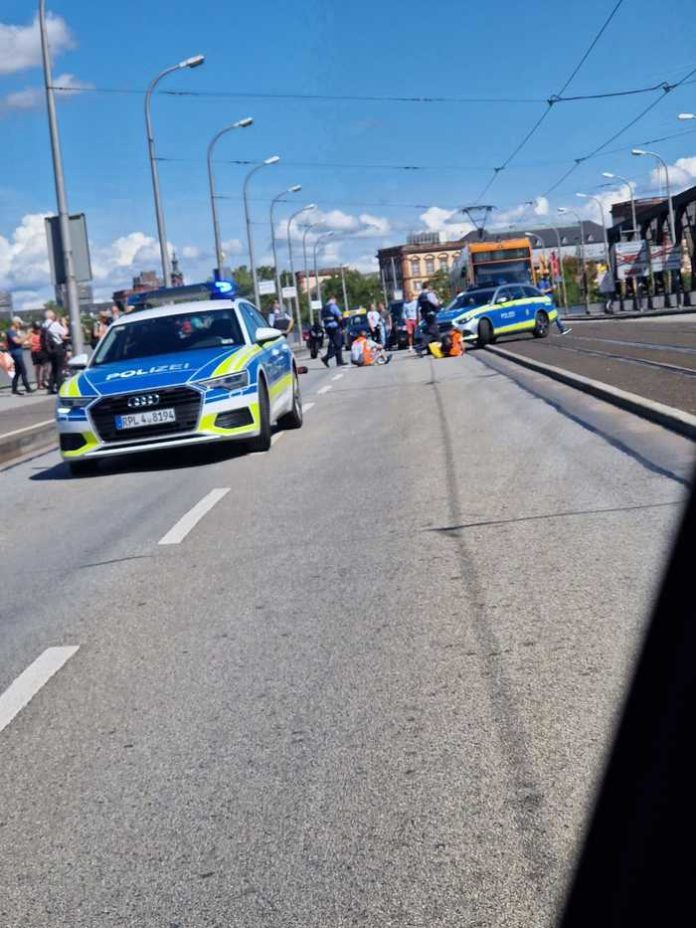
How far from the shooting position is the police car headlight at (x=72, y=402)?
43.0ft

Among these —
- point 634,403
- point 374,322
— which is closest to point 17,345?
point 374,322

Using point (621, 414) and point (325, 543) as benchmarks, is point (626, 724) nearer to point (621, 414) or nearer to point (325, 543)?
point (325, 543)

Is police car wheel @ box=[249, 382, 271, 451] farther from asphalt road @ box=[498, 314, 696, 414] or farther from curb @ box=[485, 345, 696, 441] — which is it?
asphalt road @ box=[498, 314, 696, 414]

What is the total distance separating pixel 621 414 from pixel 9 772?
10309 mm

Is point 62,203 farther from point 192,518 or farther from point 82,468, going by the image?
point 192,518

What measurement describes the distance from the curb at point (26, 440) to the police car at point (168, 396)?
286cm

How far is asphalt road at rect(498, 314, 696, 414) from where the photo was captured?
14.9 m

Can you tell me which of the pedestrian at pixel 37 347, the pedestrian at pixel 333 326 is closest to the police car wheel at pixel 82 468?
the pedestrian at pixel 37 347

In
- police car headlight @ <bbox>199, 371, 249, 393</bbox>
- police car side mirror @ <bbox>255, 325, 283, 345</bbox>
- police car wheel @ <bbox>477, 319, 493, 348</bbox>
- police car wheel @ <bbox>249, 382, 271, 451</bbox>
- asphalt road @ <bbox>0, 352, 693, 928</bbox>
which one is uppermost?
police car wheel @ <bbox>477, 319, 493, 348</bbox>

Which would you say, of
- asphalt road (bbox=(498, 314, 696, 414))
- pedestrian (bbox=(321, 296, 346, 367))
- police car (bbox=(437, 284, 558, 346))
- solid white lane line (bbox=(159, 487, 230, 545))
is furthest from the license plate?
police car (bbox=(437, 284, 558, 346))

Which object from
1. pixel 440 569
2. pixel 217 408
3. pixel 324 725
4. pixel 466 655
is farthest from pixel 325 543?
pixel 217 408

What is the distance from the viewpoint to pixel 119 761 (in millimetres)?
4230

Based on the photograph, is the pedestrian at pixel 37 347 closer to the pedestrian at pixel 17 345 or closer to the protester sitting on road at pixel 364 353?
the pedestrian at pixel 17 345

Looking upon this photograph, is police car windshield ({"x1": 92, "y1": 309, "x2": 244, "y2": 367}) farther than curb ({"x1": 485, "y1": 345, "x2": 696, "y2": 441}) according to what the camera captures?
Yes
